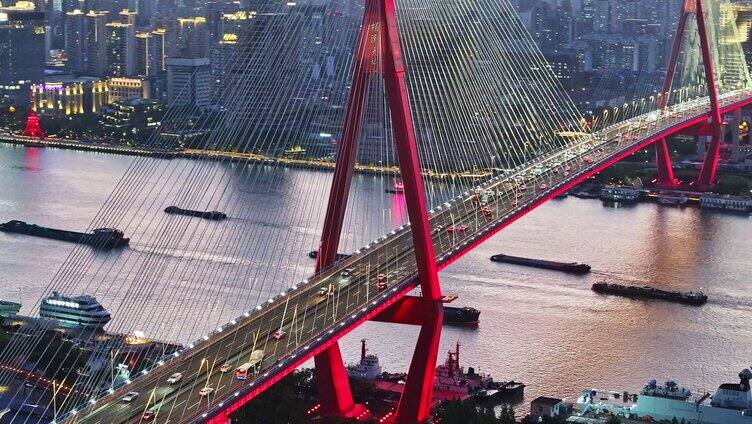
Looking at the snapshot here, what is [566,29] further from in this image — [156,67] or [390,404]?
[390,404]

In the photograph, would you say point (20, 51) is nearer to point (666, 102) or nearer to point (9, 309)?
point (666, 102)

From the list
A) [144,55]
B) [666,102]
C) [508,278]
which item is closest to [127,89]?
[144,55]

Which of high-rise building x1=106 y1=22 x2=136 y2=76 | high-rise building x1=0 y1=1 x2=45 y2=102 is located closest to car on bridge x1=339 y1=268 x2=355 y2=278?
high-rise building x1=0 y1=1 x2=45 y2=102

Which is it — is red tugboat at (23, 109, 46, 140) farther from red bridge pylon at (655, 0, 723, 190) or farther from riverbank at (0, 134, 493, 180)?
red bridge pylon at (655, 0, 723, 190)

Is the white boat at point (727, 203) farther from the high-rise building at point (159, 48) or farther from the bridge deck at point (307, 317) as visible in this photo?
the high-rise building at point (159, 48)

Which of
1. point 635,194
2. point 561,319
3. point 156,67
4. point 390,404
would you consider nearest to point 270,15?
point 561,319

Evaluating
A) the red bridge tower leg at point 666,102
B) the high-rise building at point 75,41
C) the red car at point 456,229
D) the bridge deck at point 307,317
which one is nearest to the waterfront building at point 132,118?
the high-rise building at point 75,41
